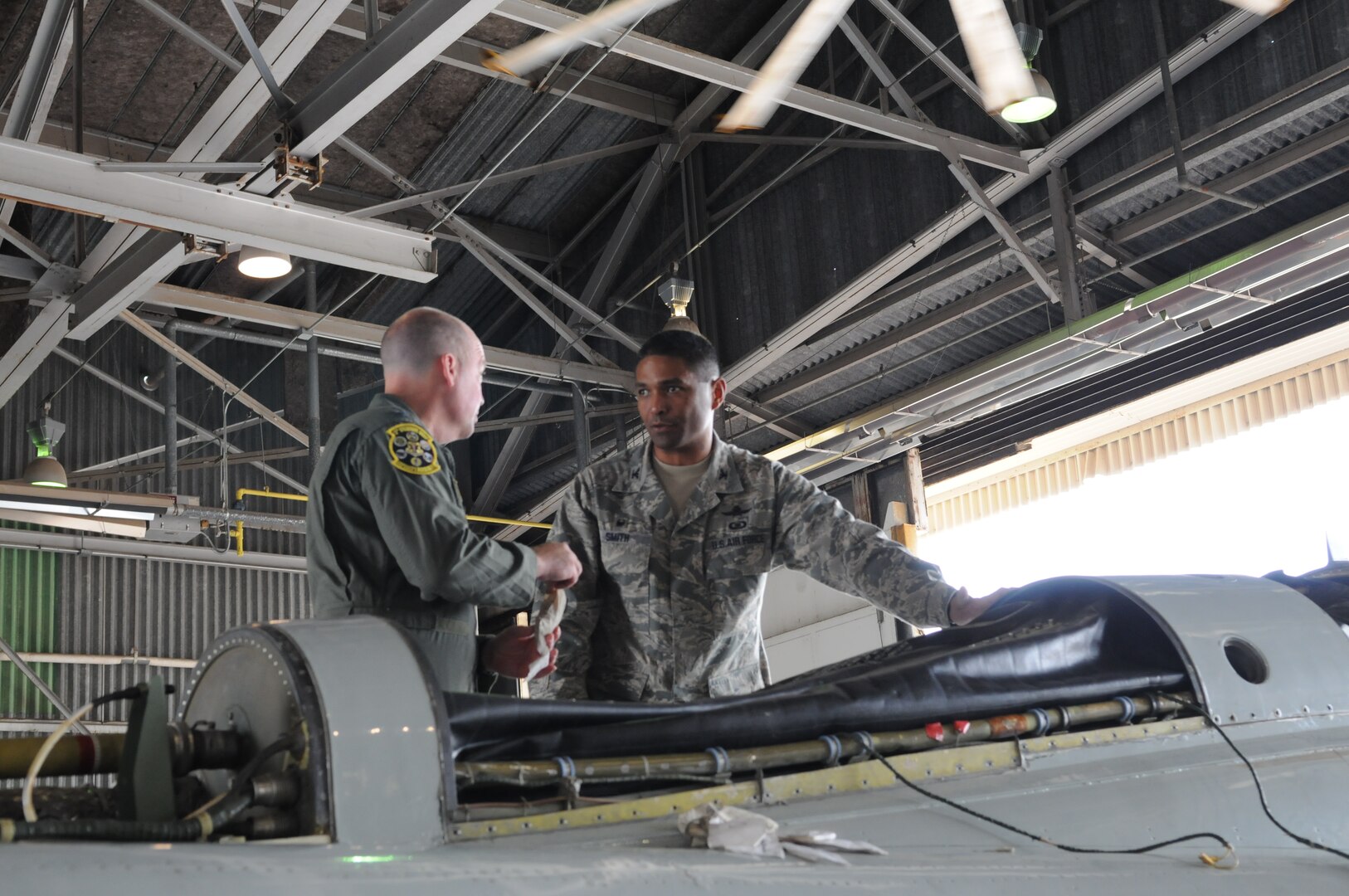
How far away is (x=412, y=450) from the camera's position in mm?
2953

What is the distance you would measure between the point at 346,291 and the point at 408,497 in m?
10.4

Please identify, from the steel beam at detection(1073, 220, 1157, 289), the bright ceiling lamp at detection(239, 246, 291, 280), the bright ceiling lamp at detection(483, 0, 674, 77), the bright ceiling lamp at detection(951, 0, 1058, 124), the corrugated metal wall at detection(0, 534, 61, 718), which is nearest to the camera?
the bright ceiling lamp at detection(951, 0, 1058, 124)

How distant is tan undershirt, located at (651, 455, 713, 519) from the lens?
157 inches

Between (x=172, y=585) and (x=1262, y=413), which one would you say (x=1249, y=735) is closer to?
(x=1262, y=413)

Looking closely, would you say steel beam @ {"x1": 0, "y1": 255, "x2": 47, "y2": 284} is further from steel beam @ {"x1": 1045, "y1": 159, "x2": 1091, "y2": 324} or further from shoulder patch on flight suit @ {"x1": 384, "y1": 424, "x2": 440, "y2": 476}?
steel beam @ {"x1": 1045, "y1": 159, "x2": 1091, "y2": 324}

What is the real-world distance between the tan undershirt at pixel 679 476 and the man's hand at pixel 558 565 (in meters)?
1.01

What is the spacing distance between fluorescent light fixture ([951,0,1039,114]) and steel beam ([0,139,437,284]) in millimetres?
3675

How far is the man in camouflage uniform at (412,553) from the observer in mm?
2807

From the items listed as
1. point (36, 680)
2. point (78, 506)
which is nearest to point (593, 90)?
point (78, 506)

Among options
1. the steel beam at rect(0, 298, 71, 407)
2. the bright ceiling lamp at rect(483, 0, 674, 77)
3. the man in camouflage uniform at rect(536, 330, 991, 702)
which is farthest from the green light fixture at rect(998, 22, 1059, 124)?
the steel beam at rect(0, 298, 71, 407)

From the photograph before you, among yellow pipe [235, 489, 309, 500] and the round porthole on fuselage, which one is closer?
the round porthole on fuselage

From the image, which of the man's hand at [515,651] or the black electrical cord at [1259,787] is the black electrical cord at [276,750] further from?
the black electrical cord at [1259,787]

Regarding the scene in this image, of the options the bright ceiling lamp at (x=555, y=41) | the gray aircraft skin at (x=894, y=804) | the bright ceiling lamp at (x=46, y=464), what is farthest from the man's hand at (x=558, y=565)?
the bright ceiling lamp at (x=46, y=464)

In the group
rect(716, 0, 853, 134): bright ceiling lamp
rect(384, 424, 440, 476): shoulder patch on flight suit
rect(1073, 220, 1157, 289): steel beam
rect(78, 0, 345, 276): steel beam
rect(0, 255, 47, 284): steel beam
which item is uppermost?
rect(78, 0, 345, 276): steel beam
